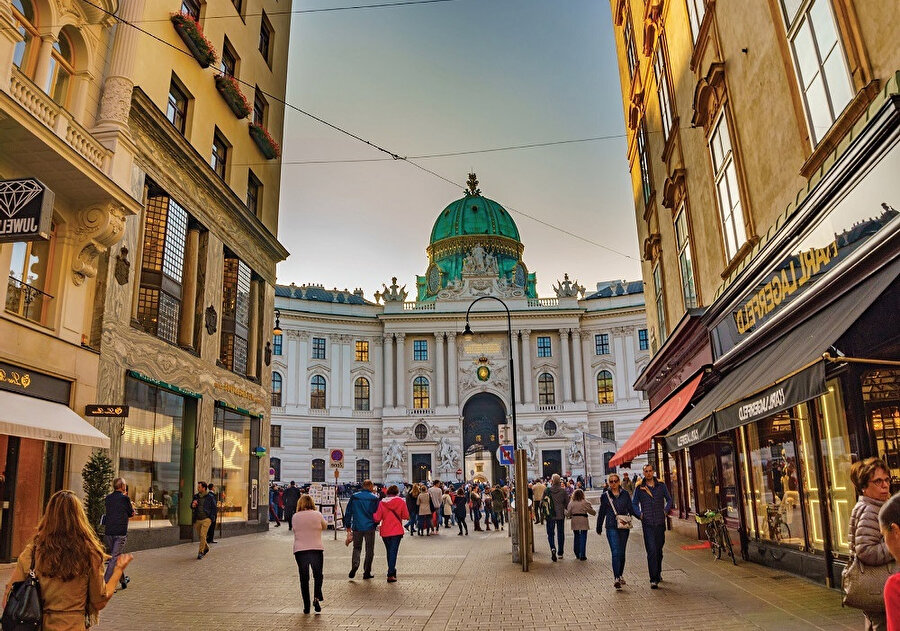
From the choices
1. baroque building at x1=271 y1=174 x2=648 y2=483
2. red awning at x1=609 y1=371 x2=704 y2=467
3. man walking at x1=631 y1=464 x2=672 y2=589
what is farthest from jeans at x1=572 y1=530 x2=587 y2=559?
baroque building at x1=271 y1=174 x2=648 y2=483

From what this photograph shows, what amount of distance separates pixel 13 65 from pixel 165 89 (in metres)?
7.98

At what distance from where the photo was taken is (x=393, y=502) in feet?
44.3

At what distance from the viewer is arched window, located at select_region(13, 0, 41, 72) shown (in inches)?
572

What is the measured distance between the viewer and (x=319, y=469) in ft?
200

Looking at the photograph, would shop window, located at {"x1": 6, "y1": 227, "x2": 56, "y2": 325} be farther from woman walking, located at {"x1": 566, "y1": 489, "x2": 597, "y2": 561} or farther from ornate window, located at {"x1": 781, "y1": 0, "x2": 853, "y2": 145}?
ornate window, located at {"x1": 781, "y1": 0, "x2": 853, "y2": 145}

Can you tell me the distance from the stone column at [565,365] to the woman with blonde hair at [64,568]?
197ft

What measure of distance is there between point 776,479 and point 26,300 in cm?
1524

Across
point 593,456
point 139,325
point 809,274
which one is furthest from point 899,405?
point 593,456

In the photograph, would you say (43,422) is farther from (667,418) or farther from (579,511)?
(667,418)

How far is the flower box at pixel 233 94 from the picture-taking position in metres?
24.4

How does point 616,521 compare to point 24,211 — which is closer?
point 24,211

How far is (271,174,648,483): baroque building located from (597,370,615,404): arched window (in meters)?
0.11

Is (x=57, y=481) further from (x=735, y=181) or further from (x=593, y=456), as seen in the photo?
(x=593, y=456)

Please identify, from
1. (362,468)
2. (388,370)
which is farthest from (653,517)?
(388,370)
